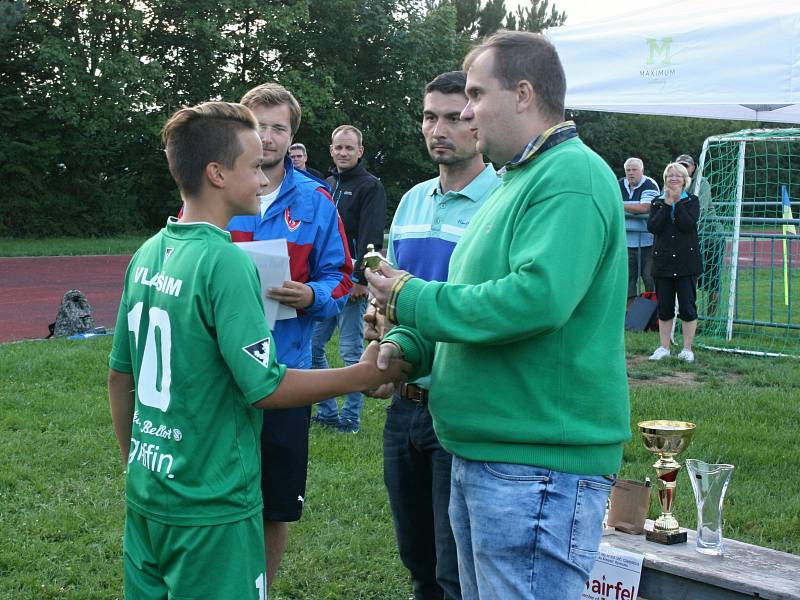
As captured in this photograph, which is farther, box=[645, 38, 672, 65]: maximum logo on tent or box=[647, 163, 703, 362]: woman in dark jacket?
box=[647, 163, 703, 362]: woman in dark jacket

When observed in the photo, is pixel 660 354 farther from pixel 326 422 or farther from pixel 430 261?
pixel 430 261

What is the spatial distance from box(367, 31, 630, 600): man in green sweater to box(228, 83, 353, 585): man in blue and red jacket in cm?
114

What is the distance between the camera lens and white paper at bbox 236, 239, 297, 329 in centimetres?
305

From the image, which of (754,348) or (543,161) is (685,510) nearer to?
(543,161)

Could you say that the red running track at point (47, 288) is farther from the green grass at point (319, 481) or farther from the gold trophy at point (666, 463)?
the gold trophy at point (666, 463)

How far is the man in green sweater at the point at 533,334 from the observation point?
2084 mm

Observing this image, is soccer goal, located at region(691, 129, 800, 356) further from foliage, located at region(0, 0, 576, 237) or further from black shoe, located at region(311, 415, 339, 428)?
foliage, located at region(0, 0, 576, 237)

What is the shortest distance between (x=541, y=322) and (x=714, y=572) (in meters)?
1.71

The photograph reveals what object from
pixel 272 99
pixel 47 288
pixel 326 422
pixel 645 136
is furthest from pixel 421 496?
pixel 645 136

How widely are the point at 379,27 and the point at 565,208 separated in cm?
3016

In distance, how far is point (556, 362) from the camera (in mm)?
2170

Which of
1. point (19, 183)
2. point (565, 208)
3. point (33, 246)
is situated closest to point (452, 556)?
point (565, 208)

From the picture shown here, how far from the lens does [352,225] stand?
24.8 ft

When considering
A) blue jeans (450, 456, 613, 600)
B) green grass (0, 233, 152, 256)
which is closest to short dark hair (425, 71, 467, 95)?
blue jeans (450, 456, 613, 600)
